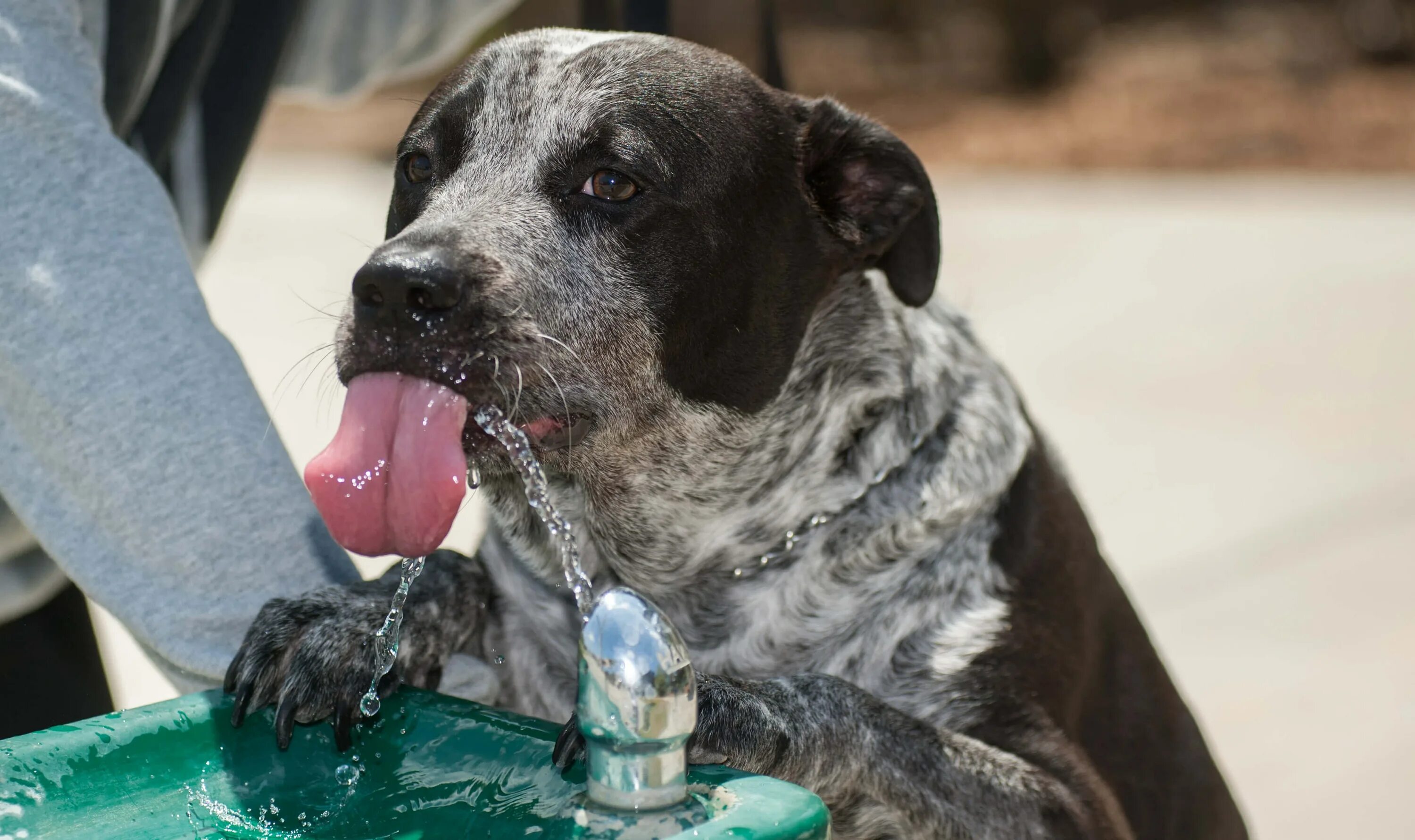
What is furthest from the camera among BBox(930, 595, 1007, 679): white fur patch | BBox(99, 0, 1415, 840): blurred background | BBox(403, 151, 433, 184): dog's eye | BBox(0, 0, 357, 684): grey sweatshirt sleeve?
BBox(99, 0, 1415, 840): blurred background

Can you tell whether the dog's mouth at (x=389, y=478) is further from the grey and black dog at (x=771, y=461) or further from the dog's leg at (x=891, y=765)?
the dog's leg at (x=891, y=765)

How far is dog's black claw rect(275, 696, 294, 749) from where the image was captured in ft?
5.79

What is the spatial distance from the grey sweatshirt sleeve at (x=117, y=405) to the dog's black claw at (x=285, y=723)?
20cm

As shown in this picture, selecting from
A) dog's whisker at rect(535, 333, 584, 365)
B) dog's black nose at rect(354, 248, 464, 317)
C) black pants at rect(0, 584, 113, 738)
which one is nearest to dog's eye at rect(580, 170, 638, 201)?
dog's whisker at rect(535, 333, 584, 365)

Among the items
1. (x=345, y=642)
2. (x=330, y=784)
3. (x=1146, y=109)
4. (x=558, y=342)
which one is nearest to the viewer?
(x=330, y=784)

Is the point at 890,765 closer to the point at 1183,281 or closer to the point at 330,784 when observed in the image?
the point at 330,784

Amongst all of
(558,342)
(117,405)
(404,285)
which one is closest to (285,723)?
(117,405)

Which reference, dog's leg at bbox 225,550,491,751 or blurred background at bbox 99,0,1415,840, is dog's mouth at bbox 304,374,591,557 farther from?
blurred background at bbox 99,0,1415,840

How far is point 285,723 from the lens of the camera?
1.78m

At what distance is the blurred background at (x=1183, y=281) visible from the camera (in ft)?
13.7

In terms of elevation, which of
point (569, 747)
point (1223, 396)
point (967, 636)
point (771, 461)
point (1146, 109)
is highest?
point (1146, 109)

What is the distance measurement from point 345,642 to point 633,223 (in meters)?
0.69

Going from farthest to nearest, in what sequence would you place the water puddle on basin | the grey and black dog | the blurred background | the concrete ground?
the blurred background
the concrete ground
the grey and black dog
the water puddle on basin

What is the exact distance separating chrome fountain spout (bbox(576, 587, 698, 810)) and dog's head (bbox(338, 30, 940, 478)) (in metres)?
Result: 0.64
